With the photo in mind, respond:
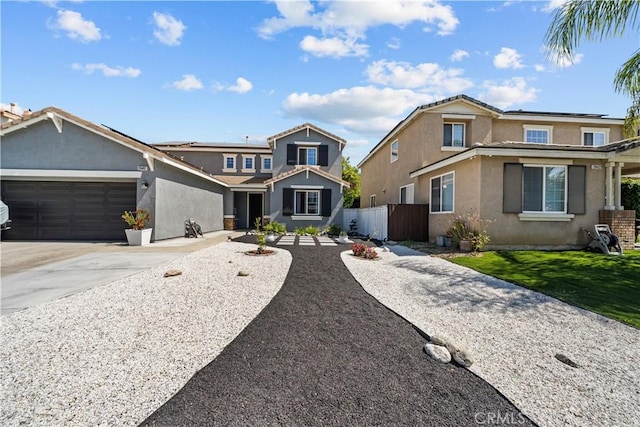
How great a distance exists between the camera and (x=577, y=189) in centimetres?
1036

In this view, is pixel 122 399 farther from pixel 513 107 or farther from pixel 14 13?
pixel 513 107

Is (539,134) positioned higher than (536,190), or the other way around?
(539,134)

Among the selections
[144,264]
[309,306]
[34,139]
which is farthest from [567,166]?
[34,139]

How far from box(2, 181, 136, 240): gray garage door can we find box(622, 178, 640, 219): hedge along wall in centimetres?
2484

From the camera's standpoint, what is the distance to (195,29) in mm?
10305

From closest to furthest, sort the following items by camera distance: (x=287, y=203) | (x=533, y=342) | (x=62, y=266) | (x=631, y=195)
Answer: (x=533, y=342) → (x=62, y=266) → (x=631, y=195) → (x=287, y=203)

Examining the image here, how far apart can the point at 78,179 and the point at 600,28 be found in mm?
19452

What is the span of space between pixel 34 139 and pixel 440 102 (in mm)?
18755

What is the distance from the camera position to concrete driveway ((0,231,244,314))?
5.42 m

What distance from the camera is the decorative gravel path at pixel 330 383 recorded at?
250cm

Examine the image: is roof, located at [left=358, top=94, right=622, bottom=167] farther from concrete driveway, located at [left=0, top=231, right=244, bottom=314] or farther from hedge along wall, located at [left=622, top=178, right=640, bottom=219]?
concrete driveway, located at [left=0, top=231, right=244, bottom=314]

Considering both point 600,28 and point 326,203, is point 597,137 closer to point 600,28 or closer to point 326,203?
point 600,28

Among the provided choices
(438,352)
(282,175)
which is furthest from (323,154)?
(438,352)

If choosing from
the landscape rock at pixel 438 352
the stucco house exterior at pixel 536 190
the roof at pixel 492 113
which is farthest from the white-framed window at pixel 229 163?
the landscape rock at pixel 438 352
